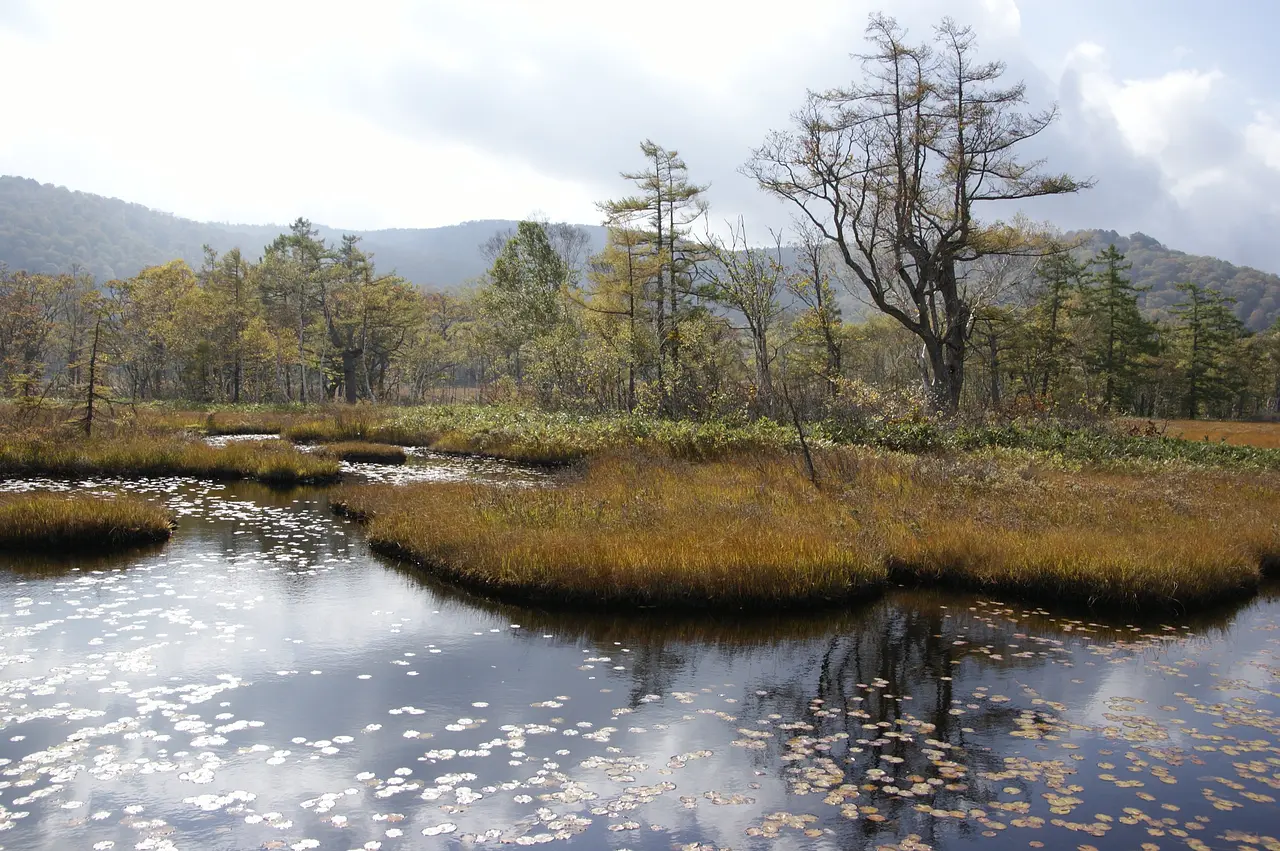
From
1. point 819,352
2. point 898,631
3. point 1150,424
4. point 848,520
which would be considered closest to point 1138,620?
point 898,631

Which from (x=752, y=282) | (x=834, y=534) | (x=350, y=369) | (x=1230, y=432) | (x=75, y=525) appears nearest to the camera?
(x=834, y=534)

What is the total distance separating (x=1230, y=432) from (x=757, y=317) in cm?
3196

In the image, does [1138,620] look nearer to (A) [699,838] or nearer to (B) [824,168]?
(A) [699,838]

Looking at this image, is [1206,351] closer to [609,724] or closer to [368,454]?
[368,454]

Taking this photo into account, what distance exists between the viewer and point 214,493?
17484mm

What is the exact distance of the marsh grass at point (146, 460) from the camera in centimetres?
1823

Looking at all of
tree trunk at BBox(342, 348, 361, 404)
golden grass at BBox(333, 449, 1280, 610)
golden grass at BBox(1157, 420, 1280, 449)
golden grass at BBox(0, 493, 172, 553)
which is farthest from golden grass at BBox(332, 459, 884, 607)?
tree trunk at BBox(342, 348, 361, 404)

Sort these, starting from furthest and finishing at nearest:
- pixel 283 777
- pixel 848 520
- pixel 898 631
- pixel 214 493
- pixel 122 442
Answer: pixel 122 442
pixel 214 493
pixel 848 520
pixel 898 631
pixel 283 777

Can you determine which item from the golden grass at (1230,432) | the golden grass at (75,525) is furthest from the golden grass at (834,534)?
the golden grass at (1230,432)

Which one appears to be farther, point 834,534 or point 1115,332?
point 1115,332

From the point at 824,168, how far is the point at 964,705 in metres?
24.3

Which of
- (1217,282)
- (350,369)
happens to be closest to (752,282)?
(350,369)

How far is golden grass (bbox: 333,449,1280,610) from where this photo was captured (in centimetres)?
999

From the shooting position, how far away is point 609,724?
635 centimetres
